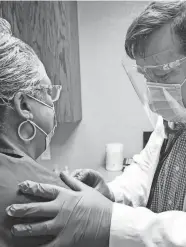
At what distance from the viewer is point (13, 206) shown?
74cm

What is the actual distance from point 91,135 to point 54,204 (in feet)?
6.17

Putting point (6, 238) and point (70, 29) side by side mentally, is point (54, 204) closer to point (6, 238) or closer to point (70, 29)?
point (6, 238)

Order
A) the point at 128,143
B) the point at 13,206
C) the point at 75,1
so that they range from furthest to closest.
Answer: the point at 128,143
the point at 75,1
the point at 13,206

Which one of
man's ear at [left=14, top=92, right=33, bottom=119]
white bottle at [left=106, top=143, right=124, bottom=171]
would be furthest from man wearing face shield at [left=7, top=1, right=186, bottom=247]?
white bottle at [left=106, top=143, right=124, bottom=171]

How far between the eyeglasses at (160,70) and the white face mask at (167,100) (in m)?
0.03

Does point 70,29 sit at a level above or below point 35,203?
above

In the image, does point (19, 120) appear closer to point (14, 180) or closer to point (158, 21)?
→ point (14, 180)

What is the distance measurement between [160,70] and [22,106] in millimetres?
567

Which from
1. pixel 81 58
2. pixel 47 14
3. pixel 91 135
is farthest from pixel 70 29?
pixel 91 135

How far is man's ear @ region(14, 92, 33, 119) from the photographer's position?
2.91 ft

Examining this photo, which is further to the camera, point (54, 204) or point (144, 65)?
point (144, 65)

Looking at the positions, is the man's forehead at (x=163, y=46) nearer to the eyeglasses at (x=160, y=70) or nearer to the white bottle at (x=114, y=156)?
the eyeglasses at (x=160, y=70)

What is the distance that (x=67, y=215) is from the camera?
784 mm

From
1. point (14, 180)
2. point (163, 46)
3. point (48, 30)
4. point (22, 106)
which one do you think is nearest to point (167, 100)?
point (163, 46)
